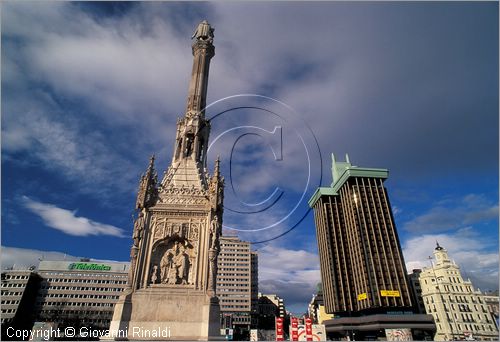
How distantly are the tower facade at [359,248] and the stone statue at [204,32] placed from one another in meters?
95.9

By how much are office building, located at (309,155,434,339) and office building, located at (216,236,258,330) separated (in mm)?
34983

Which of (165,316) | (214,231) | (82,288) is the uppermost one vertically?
(82,288)

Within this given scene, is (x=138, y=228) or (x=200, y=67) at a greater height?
(x=200, y=67)

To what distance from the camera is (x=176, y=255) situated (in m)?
23.7

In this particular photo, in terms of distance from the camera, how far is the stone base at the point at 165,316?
20188 mm

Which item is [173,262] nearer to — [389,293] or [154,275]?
[154,275]

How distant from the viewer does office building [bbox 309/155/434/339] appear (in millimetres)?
92562

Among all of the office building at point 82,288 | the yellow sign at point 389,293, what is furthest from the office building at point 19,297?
the yellow sign at point 389,293

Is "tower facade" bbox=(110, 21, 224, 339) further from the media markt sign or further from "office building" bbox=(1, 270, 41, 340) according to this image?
"office building" bbox=(1, 270, 41, 340)

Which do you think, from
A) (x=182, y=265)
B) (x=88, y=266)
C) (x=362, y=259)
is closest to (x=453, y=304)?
(x=362, y=259)

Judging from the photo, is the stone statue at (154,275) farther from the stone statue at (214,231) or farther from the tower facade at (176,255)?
the stone statue at (214,231)

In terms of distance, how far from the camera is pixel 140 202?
79.1 ft

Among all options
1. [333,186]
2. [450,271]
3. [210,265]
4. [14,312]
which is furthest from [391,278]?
[14,312]

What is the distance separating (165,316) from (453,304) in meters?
95.8
